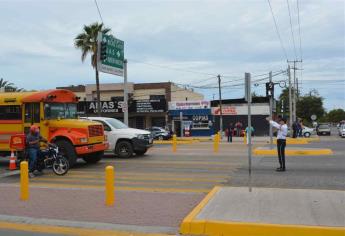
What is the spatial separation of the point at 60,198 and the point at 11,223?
89.1 inches

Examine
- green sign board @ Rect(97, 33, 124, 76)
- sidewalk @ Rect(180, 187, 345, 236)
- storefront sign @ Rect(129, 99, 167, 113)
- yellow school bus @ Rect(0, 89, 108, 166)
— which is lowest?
sidewalk @ Rect(180, 187, 345, 236)

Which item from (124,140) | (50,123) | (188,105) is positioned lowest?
(124,140)

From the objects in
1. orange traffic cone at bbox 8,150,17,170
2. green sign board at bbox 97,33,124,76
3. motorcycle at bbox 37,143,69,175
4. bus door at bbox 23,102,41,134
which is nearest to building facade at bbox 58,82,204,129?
green sign board at bbox 97,33,124,76

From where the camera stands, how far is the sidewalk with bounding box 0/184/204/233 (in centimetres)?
828

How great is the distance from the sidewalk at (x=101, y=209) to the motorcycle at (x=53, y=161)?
3.07 m

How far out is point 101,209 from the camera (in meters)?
9.45

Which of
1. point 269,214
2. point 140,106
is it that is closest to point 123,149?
point 269,214

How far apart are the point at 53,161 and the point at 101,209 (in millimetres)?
6267

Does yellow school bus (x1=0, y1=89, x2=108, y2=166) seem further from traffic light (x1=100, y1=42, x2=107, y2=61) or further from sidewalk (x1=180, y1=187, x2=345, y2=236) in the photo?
traffic light (x1=100, y1=42, x2=107, y2=61)

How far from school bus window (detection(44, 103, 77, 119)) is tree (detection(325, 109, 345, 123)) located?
175081 millimetres

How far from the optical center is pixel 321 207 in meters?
8.87

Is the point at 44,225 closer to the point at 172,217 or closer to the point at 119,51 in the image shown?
the point at 172,217

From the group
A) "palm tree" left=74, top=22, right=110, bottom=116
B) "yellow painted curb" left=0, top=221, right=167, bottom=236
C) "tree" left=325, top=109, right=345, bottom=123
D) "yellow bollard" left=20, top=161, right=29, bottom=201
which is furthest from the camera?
"tree" left=325, top=109, right=345, bottom=123

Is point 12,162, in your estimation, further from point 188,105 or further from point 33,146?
point 188,105
